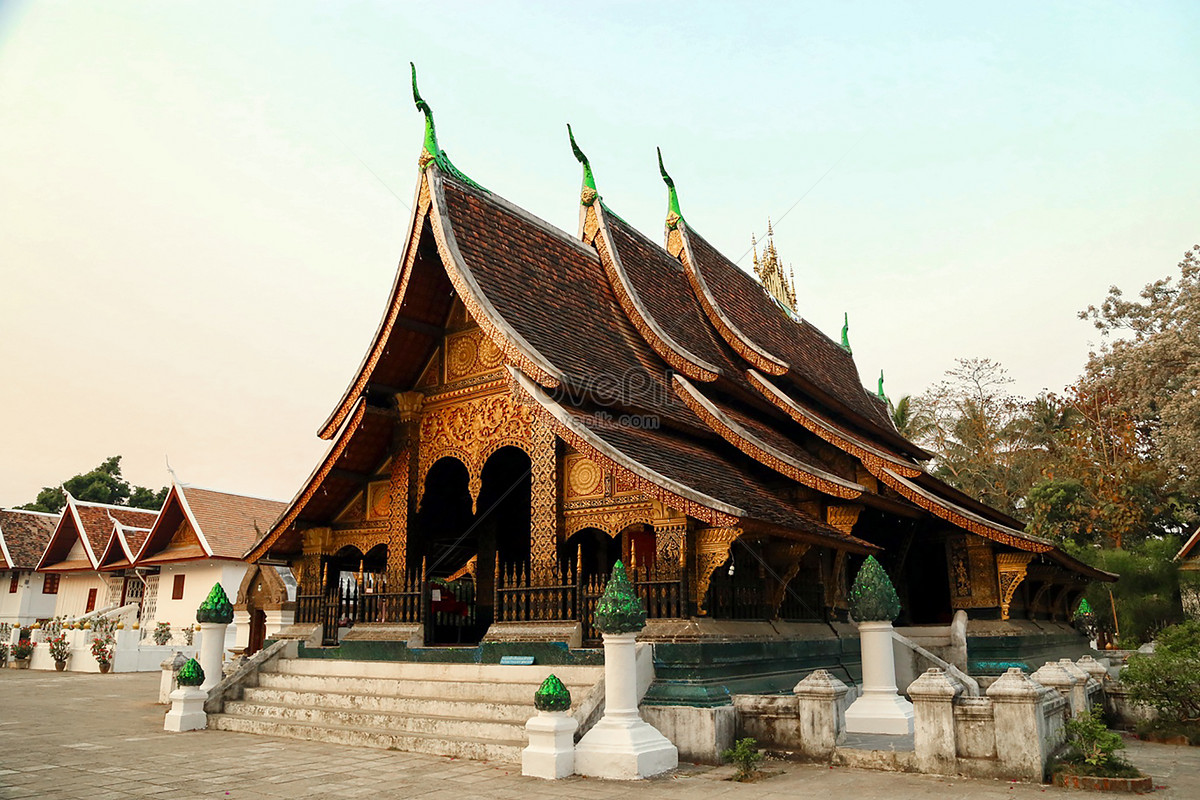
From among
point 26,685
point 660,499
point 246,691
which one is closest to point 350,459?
point 246,691

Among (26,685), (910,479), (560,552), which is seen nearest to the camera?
(560,552)

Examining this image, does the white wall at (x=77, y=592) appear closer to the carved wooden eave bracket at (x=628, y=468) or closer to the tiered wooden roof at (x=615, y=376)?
the tiered wooden roof at (x=615, y=376)

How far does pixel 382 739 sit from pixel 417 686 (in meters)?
0.95

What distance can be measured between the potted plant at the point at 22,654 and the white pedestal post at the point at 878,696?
2075cm

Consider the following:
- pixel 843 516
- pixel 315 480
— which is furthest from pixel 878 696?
pixel 315 480

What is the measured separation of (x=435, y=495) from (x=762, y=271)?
30650 mm

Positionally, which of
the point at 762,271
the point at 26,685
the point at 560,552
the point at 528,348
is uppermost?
the point at 762,271

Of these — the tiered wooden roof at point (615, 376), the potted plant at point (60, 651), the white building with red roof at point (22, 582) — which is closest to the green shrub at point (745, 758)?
the tiered wooden roof at point (615, 376)

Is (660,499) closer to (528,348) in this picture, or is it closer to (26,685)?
(528,348)

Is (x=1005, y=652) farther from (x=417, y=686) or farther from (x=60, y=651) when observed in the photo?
(x=60, y=651)

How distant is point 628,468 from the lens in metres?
7.81

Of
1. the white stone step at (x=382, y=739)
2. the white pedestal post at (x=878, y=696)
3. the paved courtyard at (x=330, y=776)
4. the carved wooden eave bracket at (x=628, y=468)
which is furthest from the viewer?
the white pedestal post at (x=878, y=696)

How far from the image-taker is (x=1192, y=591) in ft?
75.2

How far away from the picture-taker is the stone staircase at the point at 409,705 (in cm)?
732
